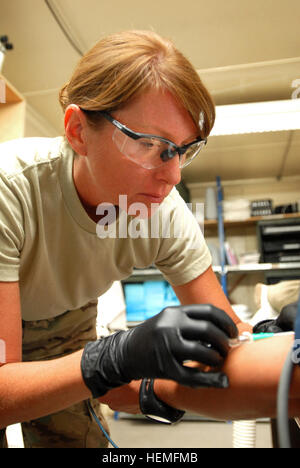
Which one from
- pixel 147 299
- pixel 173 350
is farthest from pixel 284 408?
pixel 147 299

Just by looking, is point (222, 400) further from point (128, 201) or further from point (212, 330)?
point (128, 201)

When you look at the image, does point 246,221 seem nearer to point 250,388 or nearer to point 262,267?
point 262,267

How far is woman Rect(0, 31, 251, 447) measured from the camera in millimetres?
472

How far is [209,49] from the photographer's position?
5.26ft

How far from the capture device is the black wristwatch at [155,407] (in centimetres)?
55

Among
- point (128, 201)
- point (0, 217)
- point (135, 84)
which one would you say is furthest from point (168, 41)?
point (0, 217)

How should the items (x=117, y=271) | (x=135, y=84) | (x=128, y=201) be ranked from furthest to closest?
(x=117, y=271) < (x=128, y=201) < (x=135, y=84)

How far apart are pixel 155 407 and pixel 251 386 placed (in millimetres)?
197

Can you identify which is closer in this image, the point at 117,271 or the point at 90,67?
the point at 90,67

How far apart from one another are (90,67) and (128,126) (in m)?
0.14

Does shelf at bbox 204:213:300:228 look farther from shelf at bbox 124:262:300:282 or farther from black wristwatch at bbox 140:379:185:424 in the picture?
black wristwatch at bbox 140:379:185:424

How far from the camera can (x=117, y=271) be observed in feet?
2.90

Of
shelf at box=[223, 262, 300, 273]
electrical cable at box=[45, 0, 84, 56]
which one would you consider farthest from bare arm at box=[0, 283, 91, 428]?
shelf at box=[223, 262, 300, 273]

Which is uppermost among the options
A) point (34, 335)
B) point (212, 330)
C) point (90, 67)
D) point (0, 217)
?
point (90, 67)
